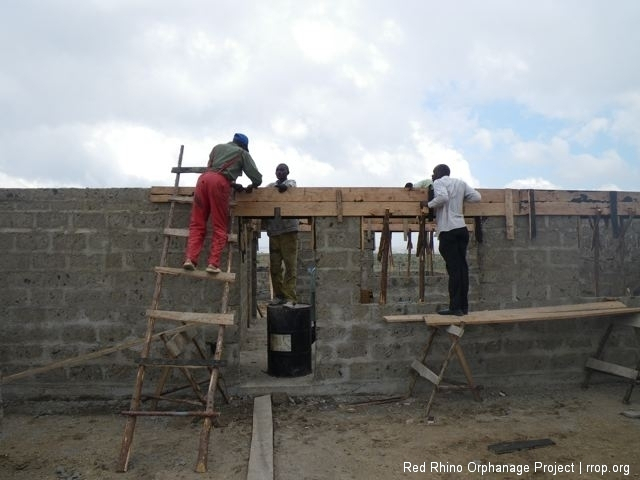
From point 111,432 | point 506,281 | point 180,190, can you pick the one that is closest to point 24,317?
point 111,432

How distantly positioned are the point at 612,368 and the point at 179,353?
488cm

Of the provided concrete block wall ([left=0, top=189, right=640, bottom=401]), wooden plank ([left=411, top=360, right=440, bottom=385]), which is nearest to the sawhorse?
wooden plank ([left=411, top=360, right=440, bottom=385])

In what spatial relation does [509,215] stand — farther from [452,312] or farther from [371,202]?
[371,202]

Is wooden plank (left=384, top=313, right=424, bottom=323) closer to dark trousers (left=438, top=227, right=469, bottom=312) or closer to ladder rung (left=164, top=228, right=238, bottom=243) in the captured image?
dark trousers (left=438, top=227, right=469, bottom=312)

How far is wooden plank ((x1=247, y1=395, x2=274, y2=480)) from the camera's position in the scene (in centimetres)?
368

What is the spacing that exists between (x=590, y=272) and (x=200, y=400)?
500cm

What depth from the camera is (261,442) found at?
4199 millimetres

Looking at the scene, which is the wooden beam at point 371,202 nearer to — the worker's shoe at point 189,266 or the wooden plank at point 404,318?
the worker's shoe at point 189,266

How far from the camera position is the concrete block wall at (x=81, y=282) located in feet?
17.6

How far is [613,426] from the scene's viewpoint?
4.69m

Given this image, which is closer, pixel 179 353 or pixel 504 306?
pixel 179 353

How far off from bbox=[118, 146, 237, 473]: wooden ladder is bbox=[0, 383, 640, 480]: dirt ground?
256mm

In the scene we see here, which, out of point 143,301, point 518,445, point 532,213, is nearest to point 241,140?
point 143,301

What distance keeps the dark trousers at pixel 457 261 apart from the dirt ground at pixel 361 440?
1.18 meters
